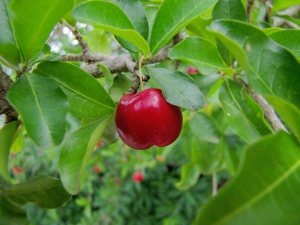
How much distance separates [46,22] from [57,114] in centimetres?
15

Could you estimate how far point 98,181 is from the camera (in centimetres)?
356

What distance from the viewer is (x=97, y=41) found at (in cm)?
117

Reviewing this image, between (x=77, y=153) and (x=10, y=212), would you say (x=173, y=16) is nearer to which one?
(x=77, y=153)

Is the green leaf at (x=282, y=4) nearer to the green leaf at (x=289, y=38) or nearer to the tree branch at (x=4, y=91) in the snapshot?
the green leaf at (x=289, y=38)

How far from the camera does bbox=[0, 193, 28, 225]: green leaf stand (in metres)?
0.64

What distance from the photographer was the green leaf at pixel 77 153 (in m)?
0.60

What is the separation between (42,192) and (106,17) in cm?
37

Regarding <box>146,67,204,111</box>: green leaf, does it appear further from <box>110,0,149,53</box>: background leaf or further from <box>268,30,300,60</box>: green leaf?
<box>268,30,300,60</box>: green leaf

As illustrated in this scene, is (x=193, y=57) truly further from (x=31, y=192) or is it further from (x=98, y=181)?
(x=98, y=181)

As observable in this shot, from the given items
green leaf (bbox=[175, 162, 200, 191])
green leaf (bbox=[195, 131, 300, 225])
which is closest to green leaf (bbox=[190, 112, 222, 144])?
green leaf (bbox=[175, 162, 200, 191])

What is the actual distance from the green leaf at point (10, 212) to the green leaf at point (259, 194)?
46 centimetres

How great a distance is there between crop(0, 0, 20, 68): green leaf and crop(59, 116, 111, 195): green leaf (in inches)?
6.9

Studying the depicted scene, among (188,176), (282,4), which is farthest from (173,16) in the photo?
(188,176)

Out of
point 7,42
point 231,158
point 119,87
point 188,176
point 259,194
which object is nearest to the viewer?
point 259,194
